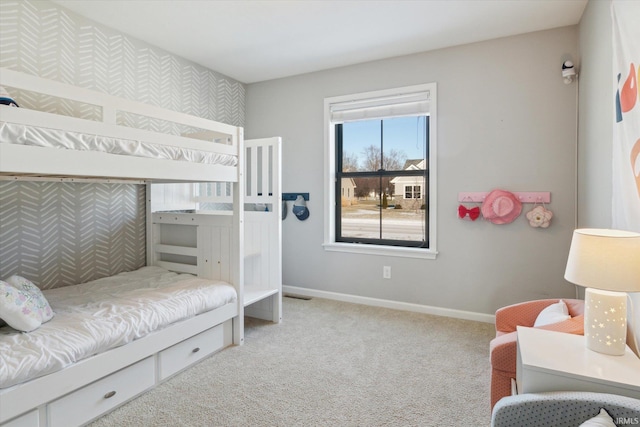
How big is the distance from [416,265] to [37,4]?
351cm

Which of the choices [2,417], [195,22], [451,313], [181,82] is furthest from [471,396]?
[181,82]

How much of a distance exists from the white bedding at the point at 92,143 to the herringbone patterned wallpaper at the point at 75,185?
1047 mm

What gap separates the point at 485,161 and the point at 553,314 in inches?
59.1

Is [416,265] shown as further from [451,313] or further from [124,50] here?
[124,50]

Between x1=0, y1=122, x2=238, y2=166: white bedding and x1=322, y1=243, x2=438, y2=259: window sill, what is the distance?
169 cm

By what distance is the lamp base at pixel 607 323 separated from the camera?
1350mm

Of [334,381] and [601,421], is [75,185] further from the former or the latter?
[601,421]

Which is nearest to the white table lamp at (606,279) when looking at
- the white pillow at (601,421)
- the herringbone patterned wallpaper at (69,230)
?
the white pillow at (601,421)

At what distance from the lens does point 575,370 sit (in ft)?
4.02

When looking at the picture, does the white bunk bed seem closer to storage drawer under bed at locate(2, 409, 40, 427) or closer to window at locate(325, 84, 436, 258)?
storage drawer under bed at locate(2, 409, 40, 427)

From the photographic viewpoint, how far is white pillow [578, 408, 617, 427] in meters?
0.99

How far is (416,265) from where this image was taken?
10.8ft

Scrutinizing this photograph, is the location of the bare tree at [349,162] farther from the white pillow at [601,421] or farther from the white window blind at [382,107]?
the white pillow at [601,421]

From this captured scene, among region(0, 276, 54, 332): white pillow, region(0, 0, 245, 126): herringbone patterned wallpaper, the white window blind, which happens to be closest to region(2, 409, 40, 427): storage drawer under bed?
region(0, 276, 54, 332): white pillow
